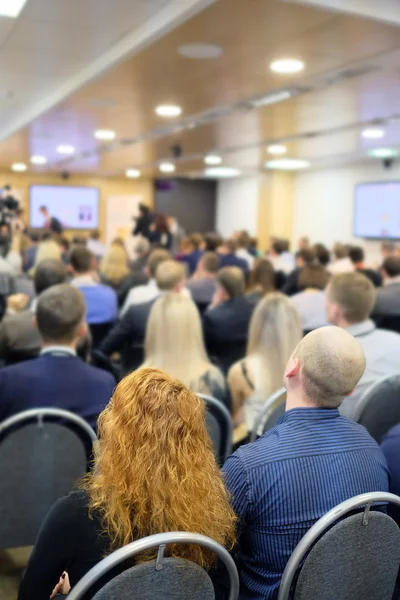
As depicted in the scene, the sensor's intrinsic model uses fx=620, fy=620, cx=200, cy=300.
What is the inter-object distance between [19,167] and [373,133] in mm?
7744

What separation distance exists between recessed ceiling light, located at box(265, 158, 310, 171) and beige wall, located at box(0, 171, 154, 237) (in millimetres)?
3741

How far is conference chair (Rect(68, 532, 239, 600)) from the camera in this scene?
1.06 metres

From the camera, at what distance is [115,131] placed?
24.0ft

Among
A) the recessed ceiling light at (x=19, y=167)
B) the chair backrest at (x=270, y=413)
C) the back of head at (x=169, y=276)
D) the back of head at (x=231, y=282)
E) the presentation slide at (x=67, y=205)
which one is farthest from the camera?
the presentation slide at (x=67, y=205)

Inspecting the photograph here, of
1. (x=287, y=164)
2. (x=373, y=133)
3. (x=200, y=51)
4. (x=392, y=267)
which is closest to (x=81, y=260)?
(x=200, y=51)

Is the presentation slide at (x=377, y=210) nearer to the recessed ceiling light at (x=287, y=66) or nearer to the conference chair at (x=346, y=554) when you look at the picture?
the recessed ceiling light at (x=287, y=66)

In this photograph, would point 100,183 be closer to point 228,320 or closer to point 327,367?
point 228,320

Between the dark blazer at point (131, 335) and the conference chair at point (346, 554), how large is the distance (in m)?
2.68

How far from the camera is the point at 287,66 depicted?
411cm

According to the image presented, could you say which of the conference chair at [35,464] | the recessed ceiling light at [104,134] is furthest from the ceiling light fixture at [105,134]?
the conference chair at [35,464]

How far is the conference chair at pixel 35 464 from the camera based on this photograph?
1.97m

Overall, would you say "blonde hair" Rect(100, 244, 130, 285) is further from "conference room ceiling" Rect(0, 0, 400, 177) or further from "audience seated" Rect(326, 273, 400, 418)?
"audience seated" Rect(326, 273, 400, 418)

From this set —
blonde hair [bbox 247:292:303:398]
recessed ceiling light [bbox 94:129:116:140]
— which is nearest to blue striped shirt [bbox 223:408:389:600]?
blonde hair [bbox 247:292:303:398]

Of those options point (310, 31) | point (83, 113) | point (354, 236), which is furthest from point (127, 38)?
point (354, 236)
